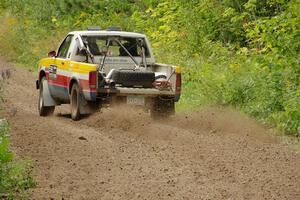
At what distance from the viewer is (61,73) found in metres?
16.2

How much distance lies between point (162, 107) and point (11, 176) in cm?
648

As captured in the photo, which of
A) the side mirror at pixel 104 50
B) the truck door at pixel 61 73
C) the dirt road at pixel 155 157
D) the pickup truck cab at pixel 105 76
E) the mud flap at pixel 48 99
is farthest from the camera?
the mud flap at pixel 48 99

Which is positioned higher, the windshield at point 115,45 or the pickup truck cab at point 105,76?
the windshield at point 115,45

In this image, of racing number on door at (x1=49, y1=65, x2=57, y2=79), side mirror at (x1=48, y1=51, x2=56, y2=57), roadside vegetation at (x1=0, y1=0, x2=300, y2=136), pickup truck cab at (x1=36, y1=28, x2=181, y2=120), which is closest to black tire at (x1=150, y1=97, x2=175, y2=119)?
pickup truck cab at (x1=36, y1=28, x2=181, y2=120)

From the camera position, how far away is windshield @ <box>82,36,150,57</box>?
16.0 m

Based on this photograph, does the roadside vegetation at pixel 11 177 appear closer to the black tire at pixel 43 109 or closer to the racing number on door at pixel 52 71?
the racing number on door at pixel 52 71

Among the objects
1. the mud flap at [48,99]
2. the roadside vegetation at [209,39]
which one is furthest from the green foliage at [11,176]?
the mud flap at [48,99]

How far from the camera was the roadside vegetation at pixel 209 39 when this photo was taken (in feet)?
50.0

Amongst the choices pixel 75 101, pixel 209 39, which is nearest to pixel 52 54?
pixel 75 101

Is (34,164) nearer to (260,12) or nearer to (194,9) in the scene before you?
(260,12)

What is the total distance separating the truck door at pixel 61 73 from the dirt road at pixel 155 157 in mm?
485

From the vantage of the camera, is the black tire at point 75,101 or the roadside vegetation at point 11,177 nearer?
the roadside vegetation at point 11,177

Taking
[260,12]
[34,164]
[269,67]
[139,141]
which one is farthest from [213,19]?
[34,164]

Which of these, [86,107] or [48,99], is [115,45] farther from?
[48,99]
